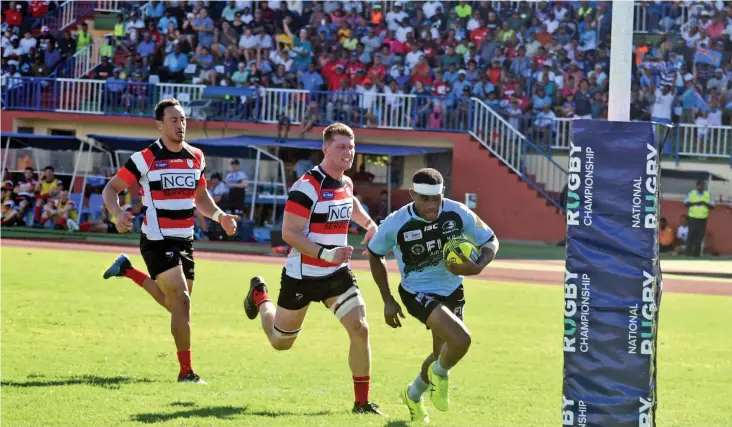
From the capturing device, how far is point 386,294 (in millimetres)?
9281

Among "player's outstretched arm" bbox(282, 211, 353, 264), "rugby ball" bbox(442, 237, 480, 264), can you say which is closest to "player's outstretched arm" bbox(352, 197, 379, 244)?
"player's outstretched arm" bbox(282, 211, 353, 264)

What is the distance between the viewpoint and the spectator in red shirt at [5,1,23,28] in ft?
134

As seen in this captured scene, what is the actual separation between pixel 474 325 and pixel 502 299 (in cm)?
321

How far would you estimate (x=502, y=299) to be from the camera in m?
18.6

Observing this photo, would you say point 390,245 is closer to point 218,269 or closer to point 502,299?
point 502,299

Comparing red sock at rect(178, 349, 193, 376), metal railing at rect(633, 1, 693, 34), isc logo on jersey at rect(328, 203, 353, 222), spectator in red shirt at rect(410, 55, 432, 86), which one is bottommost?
red sock at rect(178, 349, 193, 376)

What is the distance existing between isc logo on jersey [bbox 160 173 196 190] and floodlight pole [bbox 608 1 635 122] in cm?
478

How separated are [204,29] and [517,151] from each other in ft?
35.8

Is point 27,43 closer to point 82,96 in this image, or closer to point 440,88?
point 82,96

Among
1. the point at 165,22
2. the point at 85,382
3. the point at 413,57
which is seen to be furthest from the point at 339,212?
the point at 165,22

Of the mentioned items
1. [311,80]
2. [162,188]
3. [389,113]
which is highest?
[311,80]

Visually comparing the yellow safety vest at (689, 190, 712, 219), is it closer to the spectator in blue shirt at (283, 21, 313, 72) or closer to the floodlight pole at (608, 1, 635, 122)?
the spectator in blue shirt at (283, 21, 313, 72)

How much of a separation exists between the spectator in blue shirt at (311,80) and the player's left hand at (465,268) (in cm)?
2567

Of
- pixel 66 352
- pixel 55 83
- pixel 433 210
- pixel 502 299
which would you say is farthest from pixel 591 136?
pixel 55 83
